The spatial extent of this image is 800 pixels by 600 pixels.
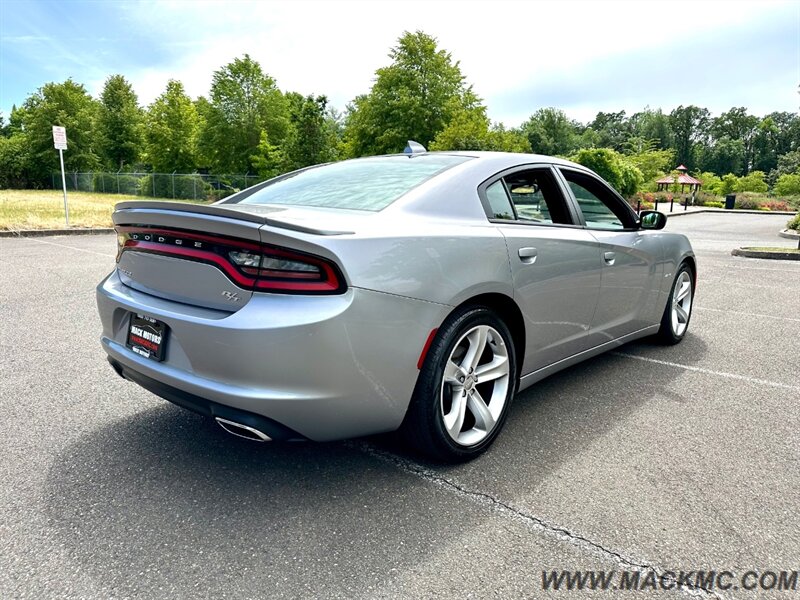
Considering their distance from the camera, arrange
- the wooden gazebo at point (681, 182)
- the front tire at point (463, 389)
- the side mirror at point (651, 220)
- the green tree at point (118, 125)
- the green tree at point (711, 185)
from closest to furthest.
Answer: the front tire at point (463, 389)
the side mirror at point (651, 220)
the green tree at point (118, 125)
the wooden gazebo at point (681, 182)
the green tree at point (711, 185)

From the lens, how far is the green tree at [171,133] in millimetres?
50000

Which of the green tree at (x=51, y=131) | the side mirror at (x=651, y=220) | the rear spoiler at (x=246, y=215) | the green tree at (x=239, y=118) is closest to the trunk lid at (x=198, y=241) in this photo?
the rear spoiler at (x=246, y=215)

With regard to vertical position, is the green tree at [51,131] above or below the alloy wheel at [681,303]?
above

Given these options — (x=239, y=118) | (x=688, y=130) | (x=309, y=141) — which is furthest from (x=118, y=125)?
(x=688, y=130)

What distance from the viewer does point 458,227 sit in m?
2.59

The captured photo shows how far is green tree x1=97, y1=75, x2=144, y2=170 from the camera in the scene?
53.4 meters

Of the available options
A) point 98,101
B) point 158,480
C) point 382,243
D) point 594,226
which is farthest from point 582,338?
point 98,101

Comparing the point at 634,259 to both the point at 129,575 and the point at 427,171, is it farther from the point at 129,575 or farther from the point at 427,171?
the point at 129,575

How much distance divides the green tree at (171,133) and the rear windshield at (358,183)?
52.1m

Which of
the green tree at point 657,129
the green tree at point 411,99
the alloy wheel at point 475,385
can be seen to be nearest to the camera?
the alloy wheel at point 475,385

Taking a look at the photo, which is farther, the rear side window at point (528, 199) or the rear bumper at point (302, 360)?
the rear side window at point (528, 199)

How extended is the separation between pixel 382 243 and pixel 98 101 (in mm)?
66232

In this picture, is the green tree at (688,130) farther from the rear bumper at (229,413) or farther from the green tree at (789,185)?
the rear bumper at (229,413)

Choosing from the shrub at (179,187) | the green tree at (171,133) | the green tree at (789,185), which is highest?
the green tree at (171,133)
